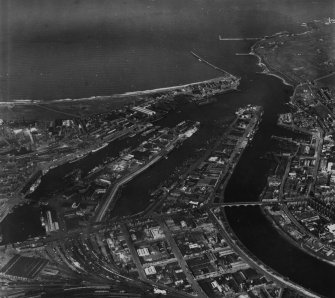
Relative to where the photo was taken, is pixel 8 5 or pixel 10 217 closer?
pixel 10 217

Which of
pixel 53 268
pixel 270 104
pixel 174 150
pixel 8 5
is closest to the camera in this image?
pixel 53 268

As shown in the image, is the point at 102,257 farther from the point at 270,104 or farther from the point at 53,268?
the point at 270,104

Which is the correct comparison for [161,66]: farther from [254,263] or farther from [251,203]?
[254,263]

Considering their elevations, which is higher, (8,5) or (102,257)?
(8,5)

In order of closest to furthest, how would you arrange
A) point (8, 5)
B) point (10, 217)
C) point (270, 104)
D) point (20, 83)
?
1. point (10, 217)
2. point (270, 104)
3. point (20, 83)
4. point (8, 5)

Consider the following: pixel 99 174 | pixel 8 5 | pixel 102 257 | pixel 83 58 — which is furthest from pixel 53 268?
pixel 8 5

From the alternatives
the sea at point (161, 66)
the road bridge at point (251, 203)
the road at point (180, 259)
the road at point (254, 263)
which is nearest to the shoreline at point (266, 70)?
the sea at point (161, 66)

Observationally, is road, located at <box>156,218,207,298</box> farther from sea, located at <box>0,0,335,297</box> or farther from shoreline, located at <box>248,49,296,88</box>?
shoreline, located at <box>248,49,296,88</box>

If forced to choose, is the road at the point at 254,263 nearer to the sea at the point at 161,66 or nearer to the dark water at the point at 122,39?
the sea at the point at 161,66
